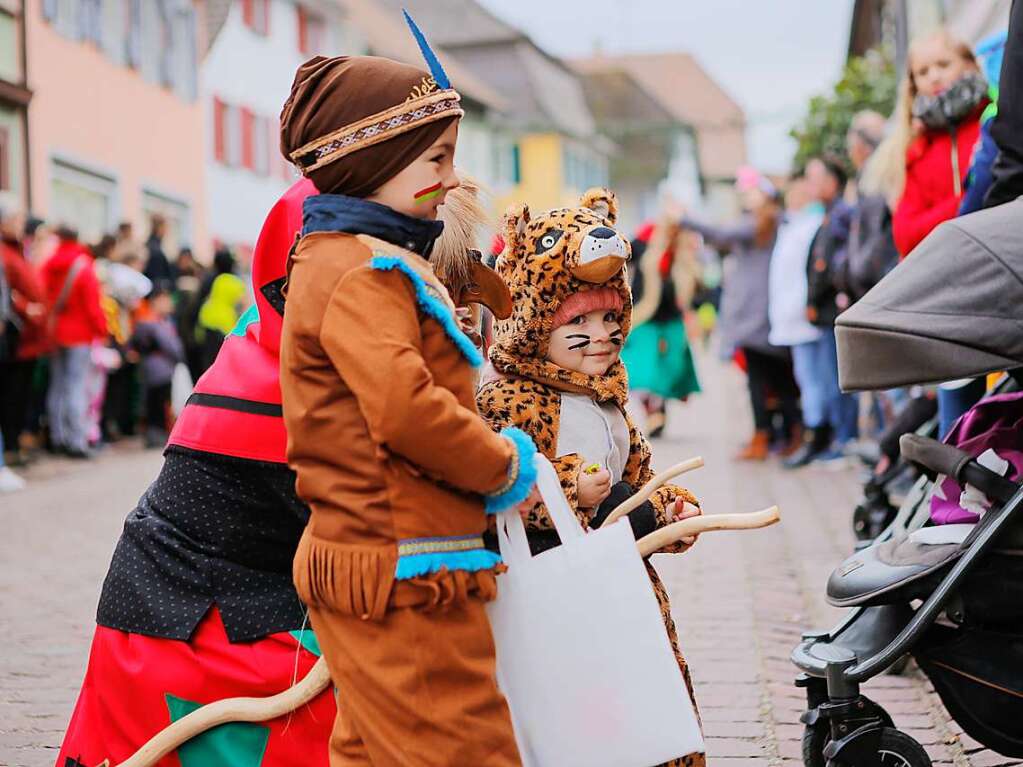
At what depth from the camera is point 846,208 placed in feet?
33.7

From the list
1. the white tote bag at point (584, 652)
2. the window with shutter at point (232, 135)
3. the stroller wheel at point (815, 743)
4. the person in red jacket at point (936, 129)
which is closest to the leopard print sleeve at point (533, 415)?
the white tote bag at point (584, 652)

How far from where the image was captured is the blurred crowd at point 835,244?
6.31 m

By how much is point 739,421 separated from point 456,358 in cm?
1351

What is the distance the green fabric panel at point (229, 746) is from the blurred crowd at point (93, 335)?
8.37 meters

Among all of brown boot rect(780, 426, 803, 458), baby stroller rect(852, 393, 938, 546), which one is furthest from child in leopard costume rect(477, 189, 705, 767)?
brown boot rect(780, 426, 803, 458)

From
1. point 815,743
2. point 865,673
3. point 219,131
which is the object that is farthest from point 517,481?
point 219,131

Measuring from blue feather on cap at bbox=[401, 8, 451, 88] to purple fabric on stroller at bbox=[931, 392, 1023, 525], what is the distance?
5.35ft

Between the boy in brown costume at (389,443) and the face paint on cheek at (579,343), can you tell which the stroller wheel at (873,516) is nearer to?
the face paint on cheek at (579,343)

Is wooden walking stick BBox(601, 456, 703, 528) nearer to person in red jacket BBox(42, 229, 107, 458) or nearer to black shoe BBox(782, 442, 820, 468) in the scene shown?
black shoe BBox(782, 442, 820, 468)

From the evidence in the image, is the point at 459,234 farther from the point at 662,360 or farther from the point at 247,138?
the point at 247,138

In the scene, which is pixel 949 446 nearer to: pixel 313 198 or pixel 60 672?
pixel 313 198

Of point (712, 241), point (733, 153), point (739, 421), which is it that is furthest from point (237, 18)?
point (733, 153)

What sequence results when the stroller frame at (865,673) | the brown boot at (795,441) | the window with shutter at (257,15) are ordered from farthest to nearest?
the window with shutter at (257,15) < the brown boot at (795,441) < the stroller frame at (865,673)

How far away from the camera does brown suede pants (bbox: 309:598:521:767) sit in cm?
264
